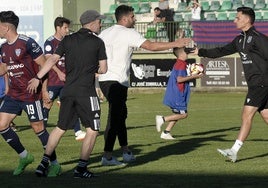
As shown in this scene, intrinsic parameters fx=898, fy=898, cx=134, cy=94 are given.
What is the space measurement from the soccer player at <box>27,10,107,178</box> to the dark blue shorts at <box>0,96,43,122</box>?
1.97 feet

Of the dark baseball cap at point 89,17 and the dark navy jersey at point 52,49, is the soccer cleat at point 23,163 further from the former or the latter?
the dark navy jersey at point 52,49

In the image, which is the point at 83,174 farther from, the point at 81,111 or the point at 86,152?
the point at 81,111

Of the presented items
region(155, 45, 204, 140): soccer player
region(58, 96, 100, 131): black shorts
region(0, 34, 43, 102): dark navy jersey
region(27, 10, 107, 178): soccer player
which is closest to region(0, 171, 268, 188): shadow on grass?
region(27, 10, 107, 178): soccer player

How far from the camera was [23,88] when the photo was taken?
40.7ft

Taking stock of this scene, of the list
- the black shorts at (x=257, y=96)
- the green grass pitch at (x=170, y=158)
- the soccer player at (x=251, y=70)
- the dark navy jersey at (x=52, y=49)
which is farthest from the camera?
the dark navy jersey at (x=52, y=49)

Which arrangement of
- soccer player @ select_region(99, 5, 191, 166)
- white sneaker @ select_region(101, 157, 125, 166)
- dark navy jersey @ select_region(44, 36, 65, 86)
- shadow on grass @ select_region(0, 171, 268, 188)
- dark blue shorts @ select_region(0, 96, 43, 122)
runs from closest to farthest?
shadow on grass @ select_region(0, 171, 268, 188) → dark blue shorts @ select_region(0, 96, 43, 122) → white sneaker @ select_region(101, 157, 125, 166) → soccer player @ select_region(99, 5, 191, 166) → dark navy jersey @ select_region(44, 36, 65, 86)

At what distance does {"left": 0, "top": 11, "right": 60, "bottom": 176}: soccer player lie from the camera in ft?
40.3

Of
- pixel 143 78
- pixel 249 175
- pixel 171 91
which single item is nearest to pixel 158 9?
pixel 143 78

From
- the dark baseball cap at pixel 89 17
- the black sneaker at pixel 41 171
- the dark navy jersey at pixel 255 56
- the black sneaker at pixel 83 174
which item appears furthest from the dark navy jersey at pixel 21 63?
the dark navy jersey at pixel 255 56

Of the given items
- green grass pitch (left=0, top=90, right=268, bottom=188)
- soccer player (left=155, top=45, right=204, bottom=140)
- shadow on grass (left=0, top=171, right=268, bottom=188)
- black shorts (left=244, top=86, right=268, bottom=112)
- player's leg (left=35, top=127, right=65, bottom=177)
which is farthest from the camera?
soccer player (left=155, top=45, right=204, bottom=140)

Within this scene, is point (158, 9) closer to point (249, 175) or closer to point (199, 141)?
point (199, 141)

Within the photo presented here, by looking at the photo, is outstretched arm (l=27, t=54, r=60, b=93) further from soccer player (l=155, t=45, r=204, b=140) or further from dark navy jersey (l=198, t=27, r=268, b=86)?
soccer player (l=155, t=45, r=204, b=140)

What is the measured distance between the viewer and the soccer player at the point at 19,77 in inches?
484

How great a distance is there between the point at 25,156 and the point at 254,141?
5693mm
